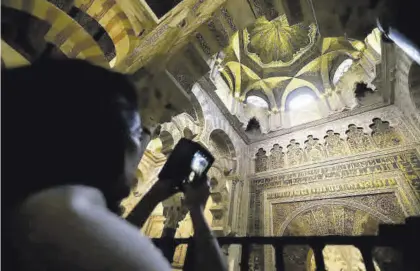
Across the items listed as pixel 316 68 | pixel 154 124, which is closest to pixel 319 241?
pixel 154 124

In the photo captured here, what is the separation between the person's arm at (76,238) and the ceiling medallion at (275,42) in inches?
369

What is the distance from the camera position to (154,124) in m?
2.61

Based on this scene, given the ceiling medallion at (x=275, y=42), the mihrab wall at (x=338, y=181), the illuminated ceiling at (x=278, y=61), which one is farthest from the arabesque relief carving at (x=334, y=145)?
the ceiling medallion at (x=275, y=42)

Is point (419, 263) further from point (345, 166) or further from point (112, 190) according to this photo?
point (345, 166)

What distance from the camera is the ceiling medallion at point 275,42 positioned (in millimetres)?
8852

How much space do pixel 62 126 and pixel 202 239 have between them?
652 mm

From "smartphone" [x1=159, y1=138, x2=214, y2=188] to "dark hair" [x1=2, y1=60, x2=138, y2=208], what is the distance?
0.38 m

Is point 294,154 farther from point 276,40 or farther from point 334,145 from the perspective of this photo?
point 276,40

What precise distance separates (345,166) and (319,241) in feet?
18.3

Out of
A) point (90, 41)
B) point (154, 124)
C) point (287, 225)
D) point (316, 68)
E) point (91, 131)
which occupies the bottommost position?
point (91, 131)

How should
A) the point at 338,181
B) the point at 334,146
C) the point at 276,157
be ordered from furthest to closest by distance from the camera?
the point at 276,157, the point at 334,146, the point at 338,181

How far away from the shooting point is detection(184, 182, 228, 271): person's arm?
809 mm

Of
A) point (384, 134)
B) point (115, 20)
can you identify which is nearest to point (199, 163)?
point (115, 20)

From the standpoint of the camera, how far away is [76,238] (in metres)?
0.38
